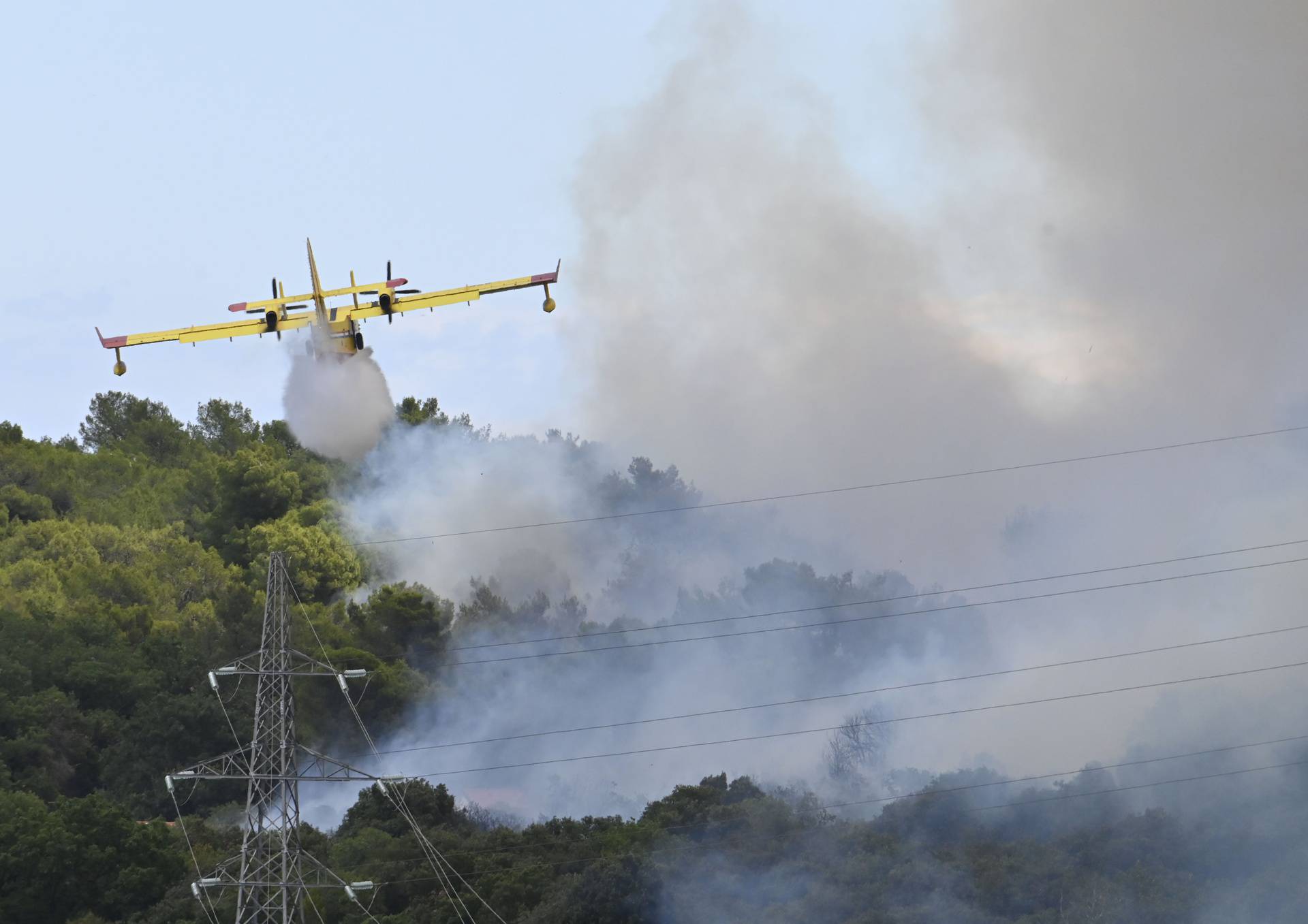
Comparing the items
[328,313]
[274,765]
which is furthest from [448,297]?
[274,765]

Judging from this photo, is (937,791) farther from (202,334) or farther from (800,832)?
(202,334)

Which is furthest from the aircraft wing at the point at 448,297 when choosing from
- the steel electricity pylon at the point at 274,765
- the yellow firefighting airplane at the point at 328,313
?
the steel electricity pylon at the point at 274,765

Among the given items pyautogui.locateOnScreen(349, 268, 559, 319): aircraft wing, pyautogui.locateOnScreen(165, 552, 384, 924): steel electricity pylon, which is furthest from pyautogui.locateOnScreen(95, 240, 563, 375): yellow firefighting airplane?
pyautogui.locateOnScreen(165, 552, 384, 924): steel electricity pylon

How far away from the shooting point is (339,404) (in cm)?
11131

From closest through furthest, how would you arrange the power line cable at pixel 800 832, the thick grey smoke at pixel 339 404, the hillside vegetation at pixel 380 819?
the hillside vegetation at pixel 380 819 < the power line cable at pixel 800 832 < the thick grey smoke at pixel 339 404

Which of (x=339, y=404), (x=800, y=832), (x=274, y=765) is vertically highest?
(x=339, y=404)

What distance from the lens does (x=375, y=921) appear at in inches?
2462

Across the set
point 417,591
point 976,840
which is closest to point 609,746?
point 417,591

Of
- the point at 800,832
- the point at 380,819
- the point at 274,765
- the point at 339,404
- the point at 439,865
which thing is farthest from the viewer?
the point at 339,404

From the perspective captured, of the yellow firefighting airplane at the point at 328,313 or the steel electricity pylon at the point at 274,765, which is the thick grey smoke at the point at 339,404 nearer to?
the yellow firefighting airplane at the point at 328,313

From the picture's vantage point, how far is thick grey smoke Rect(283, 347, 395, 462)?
102 meters

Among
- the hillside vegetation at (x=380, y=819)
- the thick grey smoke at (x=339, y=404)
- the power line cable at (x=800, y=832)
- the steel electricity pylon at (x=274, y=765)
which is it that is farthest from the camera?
the thick grey smoke at (x=339, y=404)

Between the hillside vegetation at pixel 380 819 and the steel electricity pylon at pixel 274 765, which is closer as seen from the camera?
the steel electricity pylon at pixel 274 765

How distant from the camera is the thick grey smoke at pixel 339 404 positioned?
334ft
